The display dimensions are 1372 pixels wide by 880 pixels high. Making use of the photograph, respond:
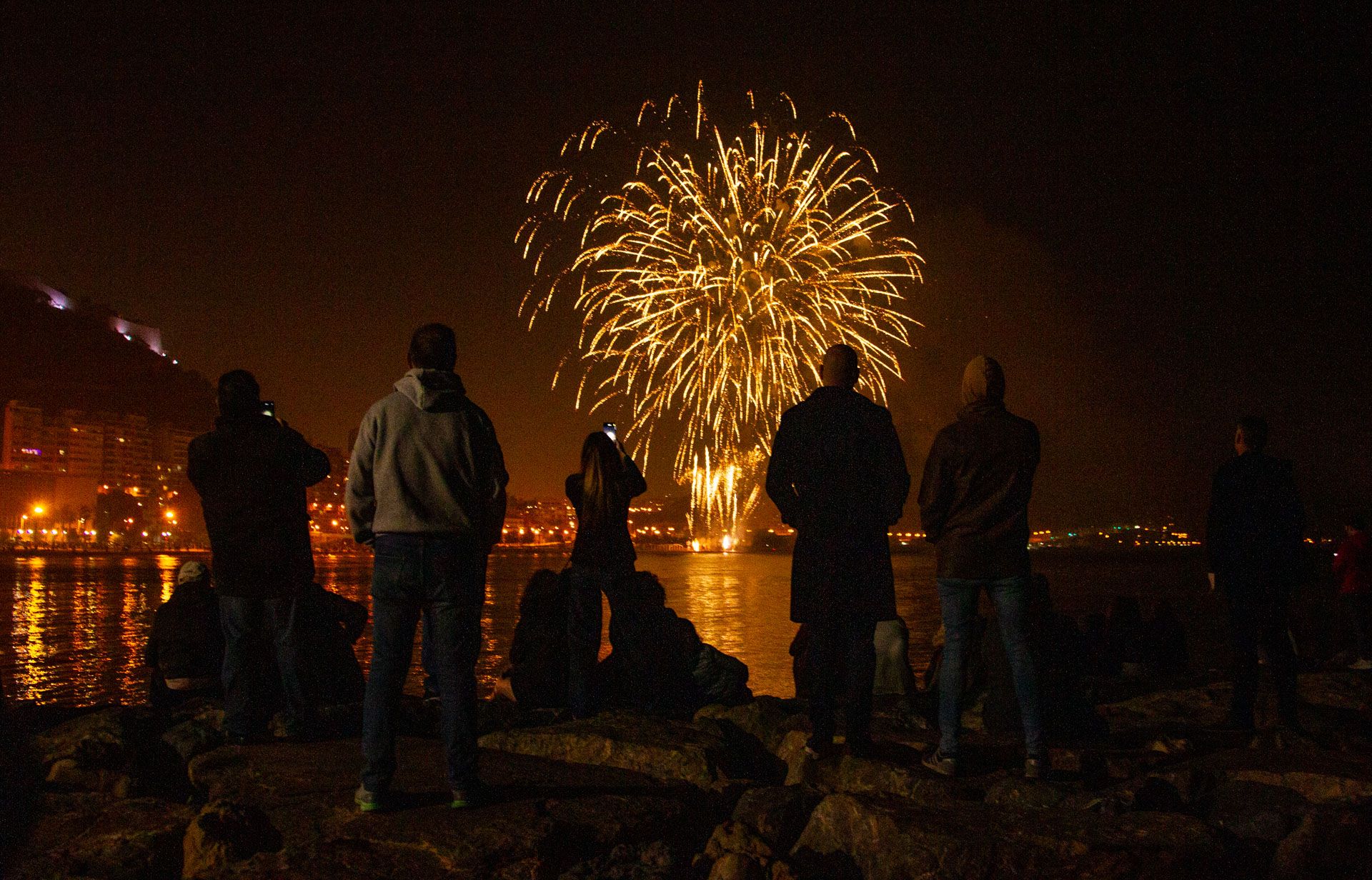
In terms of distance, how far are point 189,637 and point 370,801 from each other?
9.64 ft

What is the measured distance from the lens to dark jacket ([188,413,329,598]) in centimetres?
485

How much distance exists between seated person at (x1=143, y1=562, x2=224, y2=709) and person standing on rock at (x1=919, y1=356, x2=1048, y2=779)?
438cm

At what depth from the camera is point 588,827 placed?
12.0ft

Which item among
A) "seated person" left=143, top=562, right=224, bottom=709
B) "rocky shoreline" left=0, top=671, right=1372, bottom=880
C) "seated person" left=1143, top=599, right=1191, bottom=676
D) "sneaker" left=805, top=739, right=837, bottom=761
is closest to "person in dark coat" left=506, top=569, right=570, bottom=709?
"rocky shoreline" left=0, top=671, right=1372, bottom=880

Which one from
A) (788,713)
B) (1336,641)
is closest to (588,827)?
(788,713)

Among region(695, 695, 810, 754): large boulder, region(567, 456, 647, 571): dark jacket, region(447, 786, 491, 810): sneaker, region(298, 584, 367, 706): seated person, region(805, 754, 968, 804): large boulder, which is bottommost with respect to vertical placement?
region(695, 695, 810, 754): large boulder

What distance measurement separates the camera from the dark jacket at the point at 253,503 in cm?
485

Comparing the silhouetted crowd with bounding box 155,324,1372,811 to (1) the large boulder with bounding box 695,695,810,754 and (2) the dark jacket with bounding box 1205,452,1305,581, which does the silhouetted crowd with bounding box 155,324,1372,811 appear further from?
(1) the large boulder with bounding box 695,695,810,754

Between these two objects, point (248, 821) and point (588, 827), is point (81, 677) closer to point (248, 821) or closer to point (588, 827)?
point (248, 821)

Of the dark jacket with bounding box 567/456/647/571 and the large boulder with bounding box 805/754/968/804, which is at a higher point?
the dark jacket with bounding box 567/456/647/571

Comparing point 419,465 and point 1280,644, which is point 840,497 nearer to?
point 419,465

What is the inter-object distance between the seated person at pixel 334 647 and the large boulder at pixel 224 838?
1.77 metres

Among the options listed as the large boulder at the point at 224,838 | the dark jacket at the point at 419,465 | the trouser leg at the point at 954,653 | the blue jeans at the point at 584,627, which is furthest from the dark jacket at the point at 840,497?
the large boulder at the point at 224,838

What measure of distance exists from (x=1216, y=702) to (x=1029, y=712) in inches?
128
